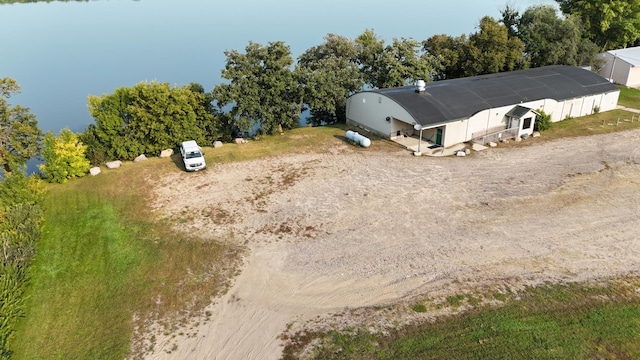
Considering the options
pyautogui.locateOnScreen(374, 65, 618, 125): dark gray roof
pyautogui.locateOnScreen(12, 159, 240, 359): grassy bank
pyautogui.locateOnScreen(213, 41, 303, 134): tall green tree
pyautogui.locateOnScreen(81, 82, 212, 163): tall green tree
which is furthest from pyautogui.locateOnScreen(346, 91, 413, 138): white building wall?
pyautogui.locateOnScreen(12, 159, 240, 359): grassy bank

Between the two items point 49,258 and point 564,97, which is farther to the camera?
point 564,97

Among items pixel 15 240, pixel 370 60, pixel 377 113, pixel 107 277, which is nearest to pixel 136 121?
pixel 15 240

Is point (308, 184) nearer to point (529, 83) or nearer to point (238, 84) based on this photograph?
point (238, 84)

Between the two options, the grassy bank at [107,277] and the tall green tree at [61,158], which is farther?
the tall green tree at [61,158]

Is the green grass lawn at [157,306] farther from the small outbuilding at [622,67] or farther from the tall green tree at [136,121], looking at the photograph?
the small outbuilding at [622,67]

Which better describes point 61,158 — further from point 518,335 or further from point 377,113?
point 518,335

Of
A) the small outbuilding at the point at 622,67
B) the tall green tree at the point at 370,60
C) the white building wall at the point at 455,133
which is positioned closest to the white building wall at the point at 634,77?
the small outbuilding at the point at 622,67

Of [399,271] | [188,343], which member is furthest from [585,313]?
[188,343]
